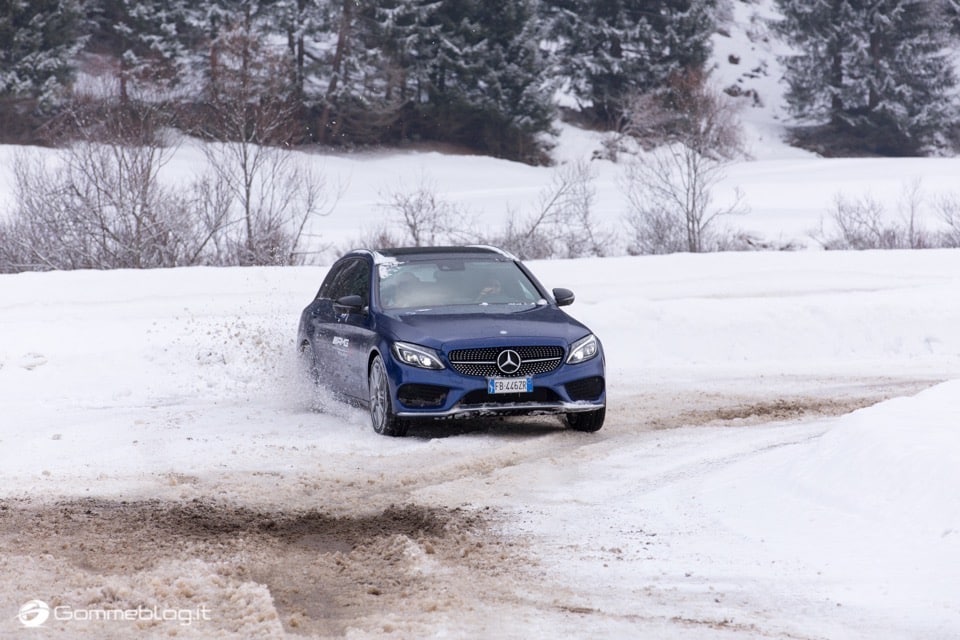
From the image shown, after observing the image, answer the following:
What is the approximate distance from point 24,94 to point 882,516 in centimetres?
4926

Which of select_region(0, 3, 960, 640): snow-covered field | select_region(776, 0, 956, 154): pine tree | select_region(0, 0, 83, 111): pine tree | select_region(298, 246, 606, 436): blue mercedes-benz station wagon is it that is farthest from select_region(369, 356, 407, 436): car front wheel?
select_region(776, 0, 956, 154): pine tree

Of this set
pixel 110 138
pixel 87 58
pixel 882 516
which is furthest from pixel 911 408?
pixel 87 58

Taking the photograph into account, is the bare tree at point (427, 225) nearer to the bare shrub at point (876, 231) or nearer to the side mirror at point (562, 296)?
the bare shrub at point (876, 231)

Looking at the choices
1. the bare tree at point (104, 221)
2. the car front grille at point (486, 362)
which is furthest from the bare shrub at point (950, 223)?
the car front grille at point (486, 362)

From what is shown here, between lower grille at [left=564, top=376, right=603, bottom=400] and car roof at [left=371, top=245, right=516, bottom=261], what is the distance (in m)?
2.07

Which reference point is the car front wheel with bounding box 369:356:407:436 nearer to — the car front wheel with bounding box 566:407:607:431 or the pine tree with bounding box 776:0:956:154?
the car front wheel with bounding box 566:407:607:431

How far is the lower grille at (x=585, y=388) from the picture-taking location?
11.0 m

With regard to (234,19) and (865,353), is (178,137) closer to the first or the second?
(234,19)

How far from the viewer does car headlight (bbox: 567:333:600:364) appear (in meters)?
11.1

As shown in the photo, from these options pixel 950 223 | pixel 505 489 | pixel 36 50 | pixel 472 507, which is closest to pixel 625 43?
pixel 36 50

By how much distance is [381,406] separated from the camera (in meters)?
11.1

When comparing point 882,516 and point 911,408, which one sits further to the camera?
point 911,408

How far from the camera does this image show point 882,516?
6871 millimetres

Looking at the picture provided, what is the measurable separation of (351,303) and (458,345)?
5.08 feet
